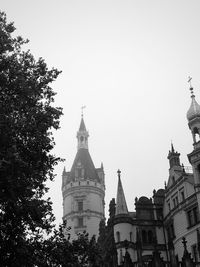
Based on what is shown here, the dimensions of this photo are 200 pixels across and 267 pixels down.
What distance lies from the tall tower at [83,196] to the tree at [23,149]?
51.0 m

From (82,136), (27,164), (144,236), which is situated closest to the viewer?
(27,164)

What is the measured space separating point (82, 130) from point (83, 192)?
66.7ft

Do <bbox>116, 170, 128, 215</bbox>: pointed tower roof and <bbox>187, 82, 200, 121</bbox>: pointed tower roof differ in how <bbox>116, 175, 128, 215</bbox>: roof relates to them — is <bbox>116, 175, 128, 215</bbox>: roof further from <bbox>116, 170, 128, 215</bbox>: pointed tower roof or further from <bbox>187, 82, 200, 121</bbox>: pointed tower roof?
<bbox>187, 82, 200, 121</bbox>: pointed tower roof

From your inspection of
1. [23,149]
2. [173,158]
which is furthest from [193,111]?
[23,149]

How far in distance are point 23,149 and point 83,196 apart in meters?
54.0

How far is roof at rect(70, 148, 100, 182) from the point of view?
75875 mm

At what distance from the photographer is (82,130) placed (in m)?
89.6

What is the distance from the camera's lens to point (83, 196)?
7256cm

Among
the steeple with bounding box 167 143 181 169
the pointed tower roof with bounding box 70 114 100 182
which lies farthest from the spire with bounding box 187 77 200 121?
the pointed tower roof with bounding box 70 114 100 182

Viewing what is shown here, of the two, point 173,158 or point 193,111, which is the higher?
point 193,111

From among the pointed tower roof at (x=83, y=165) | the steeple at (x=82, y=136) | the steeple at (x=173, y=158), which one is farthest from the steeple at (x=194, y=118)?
the steeple at (x=82, y=136)

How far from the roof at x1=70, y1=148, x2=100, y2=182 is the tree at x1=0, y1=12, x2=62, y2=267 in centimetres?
5436

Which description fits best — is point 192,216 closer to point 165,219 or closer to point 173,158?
point 165,219

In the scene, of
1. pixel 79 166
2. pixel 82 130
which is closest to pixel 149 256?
pixel 79 166
